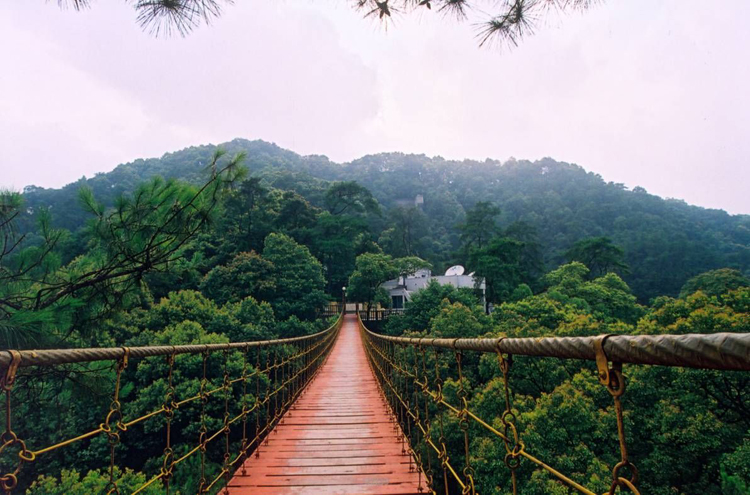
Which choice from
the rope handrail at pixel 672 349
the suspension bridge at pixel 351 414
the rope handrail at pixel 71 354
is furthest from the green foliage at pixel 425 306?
the rope handrail at pixel 672 349

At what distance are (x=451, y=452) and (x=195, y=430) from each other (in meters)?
6.61

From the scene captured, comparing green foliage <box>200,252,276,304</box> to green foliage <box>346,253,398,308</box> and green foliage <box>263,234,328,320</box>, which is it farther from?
green foliage <box>346,253,398,308</box>

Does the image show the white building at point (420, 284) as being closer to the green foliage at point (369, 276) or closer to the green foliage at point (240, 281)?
the green foliage at point (369, 276)

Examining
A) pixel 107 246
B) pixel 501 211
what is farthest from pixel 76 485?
pixel 501 211

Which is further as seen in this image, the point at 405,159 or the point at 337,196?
the point at 405,159

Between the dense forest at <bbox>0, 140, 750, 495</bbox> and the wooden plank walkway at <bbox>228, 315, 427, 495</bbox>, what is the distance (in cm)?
171

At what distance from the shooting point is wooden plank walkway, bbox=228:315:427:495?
77.6 inches

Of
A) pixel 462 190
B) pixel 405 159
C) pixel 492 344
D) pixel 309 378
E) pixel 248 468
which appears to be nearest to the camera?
pixel 492 344

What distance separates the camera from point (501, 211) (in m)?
41.4

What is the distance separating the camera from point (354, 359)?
28.9ft

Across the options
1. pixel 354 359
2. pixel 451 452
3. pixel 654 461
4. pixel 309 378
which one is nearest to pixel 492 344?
pixel 309 378

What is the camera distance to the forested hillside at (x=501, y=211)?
28.8 metres

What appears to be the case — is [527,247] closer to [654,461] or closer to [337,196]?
[337,196]

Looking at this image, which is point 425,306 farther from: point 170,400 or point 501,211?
point 501,211
